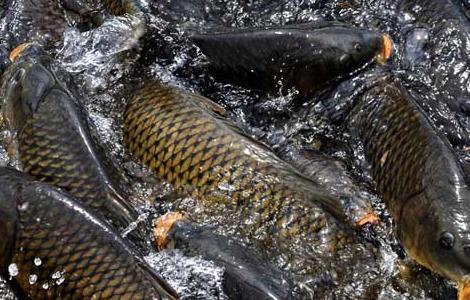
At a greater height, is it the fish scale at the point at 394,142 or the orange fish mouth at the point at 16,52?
the fish scale at the point at 394,142

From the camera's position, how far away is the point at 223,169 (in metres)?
3.25

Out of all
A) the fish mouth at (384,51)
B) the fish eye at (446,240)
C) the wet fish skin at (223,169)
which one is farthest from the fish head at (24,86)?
the fish eye at (446,240)

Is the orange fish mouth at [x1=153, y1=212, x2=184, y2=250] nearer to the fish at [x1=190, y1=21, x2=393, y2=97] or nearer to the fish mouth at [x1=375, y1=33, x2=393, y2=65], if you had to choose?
the fish at [x1=190, y1=21, x2=393, y2=97]

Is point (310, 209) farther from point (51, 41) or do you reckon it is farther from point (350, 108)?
point (51, 41)

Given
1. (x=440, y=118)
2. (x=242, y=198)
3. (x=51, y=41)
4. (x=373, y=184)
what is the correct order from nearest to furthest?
(x=242, y=198) → (x=373, y=184) → (x=440, y=118) → (x=51, y=41)

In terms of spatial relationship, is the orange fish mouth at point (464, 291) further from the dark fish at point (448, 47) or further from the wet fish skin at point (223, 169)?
the dark fish at point (448, 47)

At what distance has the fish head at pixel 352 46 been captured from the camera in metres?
3.70

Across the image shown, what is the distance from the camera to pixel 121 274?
107 inches

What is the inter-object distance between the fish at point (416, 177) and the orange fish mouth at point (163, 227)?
0.87m

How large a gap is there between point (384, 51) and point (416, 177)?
87 cm

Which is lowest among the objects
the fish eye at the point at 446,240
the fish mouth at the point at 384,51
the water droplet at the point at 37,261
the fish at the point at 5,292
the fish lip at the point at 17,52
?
the fish at the point at 5,292

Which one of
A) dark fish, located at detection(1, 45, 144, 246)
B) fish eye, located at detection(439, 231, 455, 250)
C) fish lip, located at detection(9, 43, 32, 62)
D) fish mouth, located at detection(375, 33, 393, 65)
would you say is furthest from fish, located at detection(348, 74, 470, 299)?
fish lip, located at detection(9, 43, 32, 62)

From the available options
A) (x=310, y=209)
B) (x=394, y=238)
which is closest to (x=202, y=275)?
(x=310, y=209)

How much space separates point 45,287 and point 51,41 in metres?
1.81
